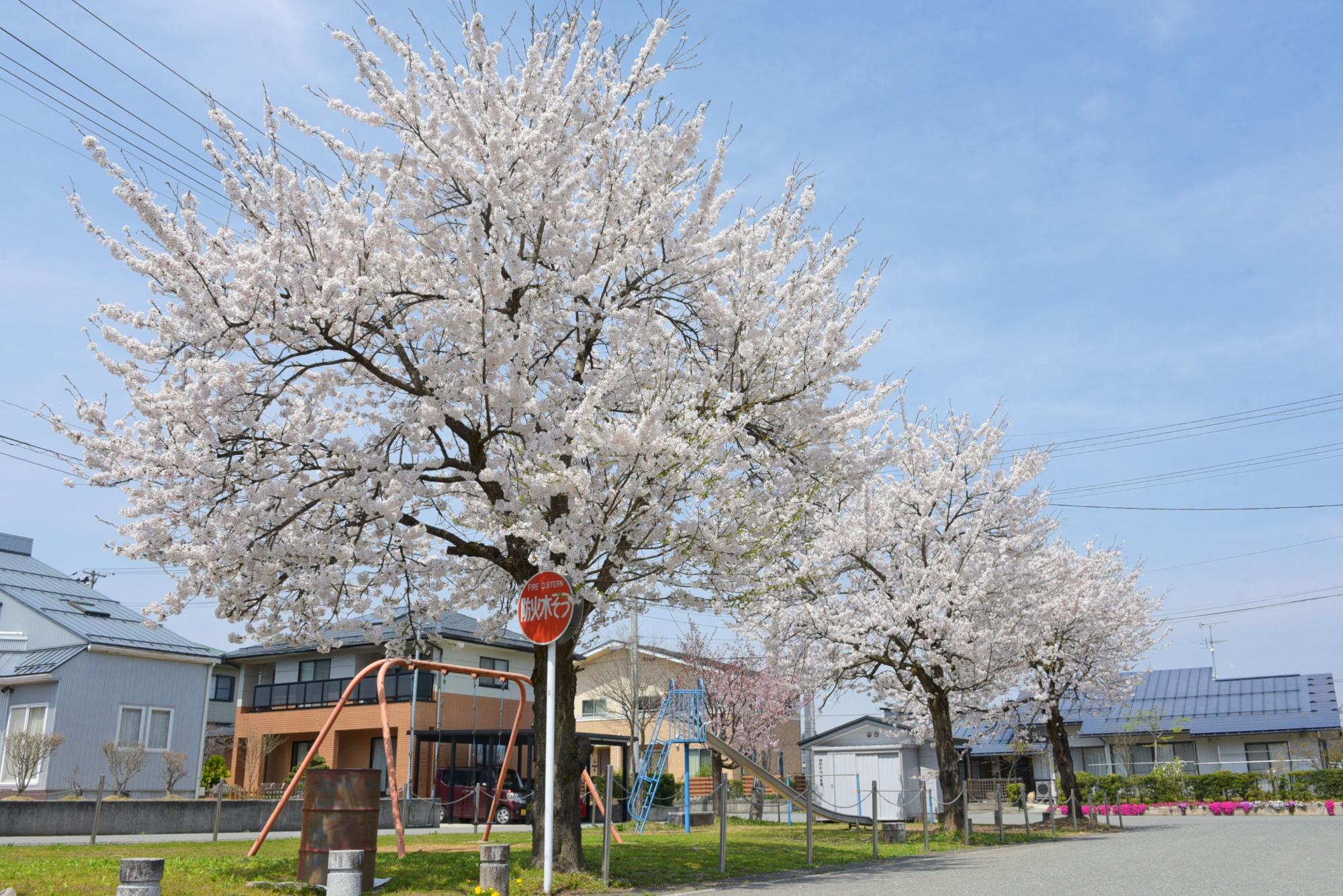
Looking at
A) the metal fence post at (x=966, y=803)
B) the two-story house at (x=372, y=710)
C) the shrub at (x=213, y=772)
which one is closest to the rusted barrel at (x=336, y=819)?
the metal fence post at (x=966, y=803)

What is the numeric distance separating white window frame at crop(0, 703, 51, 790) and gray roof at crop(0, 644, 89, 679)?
892 mm

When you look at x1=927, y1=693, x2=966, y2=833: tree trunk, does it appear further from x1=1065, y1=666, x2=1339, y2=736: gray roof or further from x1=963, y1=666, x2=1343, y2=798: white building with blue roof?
x1=1065, y1=666, x2=1339, y2=736: gray roof

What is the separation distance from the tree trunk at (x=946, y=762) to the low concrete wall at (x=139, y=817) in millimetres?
12836

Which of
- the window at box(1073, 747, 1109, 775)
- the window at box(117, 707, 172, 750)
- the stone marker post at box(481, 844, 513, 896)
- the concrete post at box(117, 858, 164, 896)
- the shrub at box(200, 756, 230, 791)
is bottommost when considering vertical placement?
the window at box(1073, 747, 1109, 775)

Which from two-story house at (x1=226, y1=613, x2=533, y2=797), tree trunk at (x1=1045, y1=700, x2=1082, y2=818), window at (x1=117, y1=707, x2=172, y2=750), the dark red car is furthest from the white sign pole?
tree trunk at (x1=1045, y1=700, x2=1082, y2=818)

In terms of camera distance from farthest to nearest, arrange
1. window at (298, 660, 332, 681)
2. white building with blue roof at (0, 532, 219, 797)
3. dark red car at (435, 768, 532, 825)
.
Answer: window at (298, 660, 332, 681)
dark red car at (435, 768, 532, 825)
white building with blue roof at (0, 532, 219, 797)

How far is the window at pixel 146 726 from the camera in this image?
1048 inches

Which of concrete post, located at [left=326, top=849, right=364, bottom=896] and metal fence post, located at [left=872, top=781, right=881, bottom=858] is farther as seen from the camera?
metal fence post, located at [left=872, top=781, right=881, bottom=858]

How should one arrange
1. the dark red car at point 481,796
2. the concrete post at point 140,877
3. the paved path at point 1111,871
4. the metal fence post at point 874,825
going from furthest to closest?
1. the dark red car at point 481,796
2. the metal fence post at point 874,825
3. the paved path at point 1111,871
4. the concrete post at point 140,877

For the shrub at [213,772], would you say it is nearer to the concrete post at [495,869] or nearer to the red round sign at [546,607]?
the red round sign at [546,607]

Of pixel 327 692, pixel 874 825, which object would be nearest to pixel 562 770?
pixel 874 825

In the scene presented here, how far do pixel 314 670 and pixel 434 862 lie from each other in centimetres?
2653

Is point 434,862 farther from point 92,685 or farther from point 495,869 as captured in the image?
point 92,685

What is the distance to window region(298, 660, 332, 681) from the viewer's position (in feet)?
119
